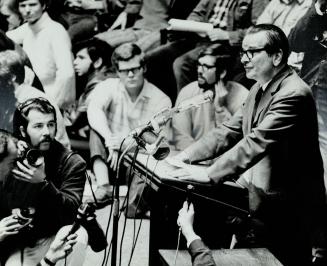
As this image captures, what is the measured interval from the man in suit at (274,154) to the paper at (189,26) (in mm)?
627

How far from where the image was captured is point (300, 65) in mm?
3938

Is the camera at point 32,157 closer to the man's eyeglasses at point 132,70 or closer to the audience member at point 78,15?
the man's eyeglasses at point 132,70

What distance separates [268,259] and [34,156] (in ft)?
5.89

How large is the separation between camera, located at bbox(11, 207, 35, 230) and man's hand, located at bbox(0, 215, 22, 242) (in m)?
0.03

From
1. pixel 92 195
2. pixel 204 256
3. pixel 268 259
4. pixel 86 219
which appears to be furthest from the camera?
pixel 92 195

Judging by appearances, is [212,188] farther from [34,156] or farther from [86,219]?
[34,156]

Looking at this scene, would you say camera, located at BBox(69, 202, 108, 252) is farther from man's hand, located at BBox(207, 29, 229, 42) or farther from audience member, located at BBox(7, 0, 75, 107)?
man's hand, located at BBox(207, 29, 229, 42)

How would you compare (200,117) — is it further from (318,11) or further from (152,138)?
(318,11)

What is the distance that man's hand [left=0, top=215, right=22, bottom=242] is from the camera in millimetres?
3732

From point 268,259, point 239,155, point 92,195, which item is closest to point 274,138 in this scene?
Answer: point 239,155

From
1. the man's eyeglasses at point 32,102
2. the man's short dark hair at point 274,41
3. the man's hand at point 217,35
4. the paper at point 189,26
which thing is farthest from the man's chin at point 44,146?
the man's short dark hair at point 274,41

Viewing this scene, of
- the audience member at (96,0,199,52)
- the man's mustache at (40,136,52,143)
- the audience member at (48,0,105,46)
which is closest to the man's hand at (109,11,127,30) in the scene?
the audience member at (96,0,199,52)

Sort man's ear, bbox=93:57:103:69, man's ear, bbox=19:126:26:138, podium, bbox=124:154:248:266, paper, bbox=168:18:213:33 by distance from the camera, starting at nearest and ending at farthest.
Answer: podium, bbox=124:154:248:266
man's ear, bbox=19:126:26:138
paper, bbox=168:18:213:33
man's ear, bbox=93:57:103:69

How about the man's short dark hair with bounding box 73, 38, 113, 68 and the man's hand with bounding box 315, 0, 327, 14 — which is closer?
the man's hand with bounding box 315, 0, 327, 14
